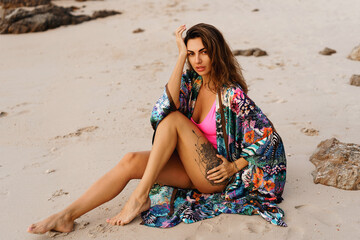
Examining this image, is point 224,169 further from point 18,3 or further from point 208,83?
point 18,3

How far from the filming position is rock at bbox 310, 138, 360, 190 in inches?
121

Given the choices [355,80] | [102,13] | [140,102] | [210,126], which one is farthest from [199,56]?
[102,13]

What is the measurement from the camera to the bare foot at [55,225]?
268 cm

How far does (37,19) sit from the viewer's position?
31.2ft

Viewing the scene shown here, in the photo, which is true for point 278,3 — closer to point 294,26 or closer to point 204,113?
point 294,26

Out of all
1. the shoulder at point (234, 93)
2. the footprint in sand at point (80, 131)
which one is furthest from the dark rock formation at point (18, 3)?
the shoulder at point (234, 93)

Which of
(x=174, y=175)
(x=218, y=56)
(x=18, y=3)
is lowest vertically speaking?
(x=174, y=175)

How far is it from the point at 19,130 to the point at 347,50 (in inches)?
222

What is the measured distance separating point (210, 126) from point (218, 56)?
0.53 m

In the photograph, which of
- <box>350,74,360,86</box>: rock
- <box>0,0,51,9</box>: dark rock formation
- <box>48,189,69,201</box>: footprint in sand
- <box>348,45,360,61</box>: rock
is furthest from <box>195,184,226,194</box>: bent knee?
<box>0,0,51,9</box>: dark rock formation

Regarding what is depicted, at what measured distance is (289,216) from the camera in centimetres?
280

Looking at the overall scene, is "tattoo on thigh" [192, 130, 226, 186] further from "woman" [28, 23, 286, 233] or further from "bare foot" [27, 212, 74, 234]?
"bare foot" [27, 212, 74, 234]

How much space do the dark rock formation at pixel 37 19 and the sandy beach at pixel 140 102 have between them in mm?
265

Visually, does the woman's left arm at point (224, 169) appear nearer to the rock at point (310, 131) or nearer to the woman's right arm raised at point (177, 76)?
the woman's right arm raised at point (177, 76)
